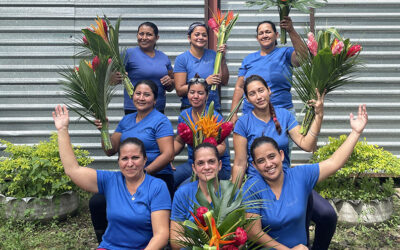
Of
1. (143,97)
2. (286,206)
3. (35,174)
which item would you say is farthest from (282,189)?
(35,174)

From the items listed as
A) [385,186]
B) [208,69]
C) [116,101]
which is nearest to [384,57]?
[385,186]

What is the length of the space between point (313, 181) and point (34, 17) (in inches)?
181

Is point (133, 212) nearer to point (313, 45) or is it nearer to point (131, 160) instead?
point (131, 160)

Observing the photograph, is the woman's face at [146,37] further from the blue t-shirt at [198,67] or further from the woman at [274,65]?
the woman at [274,65]

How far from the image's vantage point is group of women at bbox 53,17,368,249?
280cm

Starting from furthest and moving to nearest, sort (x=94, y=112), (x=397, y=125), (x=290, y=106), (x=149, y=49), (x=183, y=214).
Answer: (x=397, y=125), (x=149, y=49), (x=290, y=106), (x=94, y=112), (x=183, y=214)

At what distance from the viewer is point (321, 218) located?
3.30 m

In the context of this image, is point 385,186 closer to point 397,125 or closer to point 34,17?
point 397,125

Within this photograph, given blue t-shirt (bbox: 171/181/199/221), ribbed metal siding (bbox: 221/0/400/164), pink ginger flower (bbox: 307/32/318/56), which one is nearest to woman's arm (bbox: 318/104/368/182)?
pink ginger flower (bbox: 307/32/318/56)

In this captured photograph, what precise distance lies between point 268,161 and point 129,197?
102cm

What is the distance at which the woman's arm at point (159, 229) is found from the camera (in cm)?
274

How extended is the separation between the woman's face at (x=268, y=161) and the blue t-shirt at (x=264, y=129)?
0.37m

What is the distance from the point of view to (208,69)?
432 cm

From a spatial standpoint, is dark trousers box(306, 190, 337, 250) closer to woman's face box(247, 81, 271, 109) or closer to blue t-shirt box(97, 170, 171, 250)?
woman's face box(247, 81, 271, 109)
